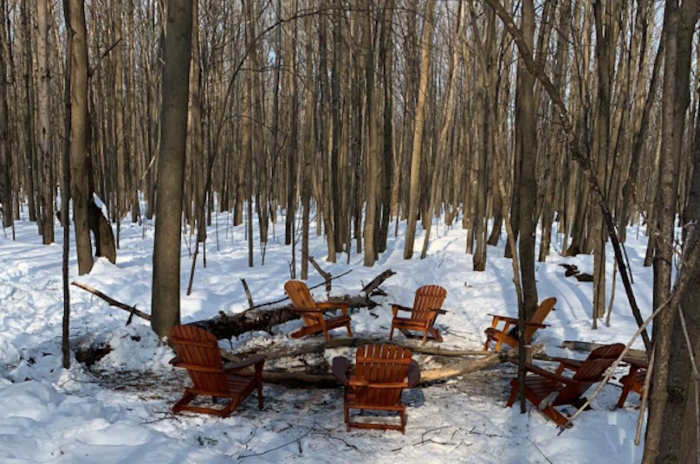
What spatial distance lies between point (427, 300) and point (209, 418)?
166 inches

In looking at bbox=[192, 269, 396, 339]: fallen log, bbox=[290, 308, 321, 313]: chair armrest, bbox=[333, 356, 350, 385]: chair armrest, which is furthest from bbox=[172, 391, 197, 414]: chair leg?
bbox=[290, 308, 321, 313]: chair armrest

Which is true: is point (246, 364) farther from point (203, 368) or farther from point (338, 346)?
point (338, 346)

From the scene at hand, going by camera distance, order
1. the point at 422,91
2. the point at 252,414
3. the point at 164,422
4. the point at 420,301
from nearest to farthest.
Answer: the point at 164,422
the point at 252,414
the point at 420,301
the point at 422,91

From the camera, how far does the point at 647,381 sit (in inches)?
50.3

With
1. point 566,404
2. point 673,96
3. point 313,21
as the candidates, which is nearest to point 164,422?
point 566,404

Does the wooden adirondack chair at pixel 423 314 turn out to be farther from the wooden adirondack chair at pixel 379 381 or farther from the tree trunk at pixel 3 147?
the tree trunk at pixel 3 147

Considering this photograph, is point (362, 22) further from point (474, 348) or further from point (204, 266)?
point (474, 348)

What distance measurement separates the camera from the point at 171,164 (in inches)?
239

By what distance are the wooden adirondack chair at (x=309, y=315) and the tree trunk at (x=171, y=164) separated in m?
1.70

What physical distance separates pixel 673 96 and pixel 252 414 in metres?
4.20

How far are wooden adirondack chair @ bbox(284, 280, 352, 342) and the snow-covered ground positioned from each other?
0.43 m

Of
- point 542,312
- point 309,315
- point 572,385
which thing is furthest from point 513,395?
point 309,315

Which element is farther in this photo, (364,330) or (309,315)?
(364,330)

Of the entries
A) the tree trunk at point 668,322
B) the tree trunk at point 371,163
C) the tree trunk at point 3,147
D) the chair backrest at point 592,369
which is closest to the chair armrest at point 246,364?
the chair backrest at point 592,369
